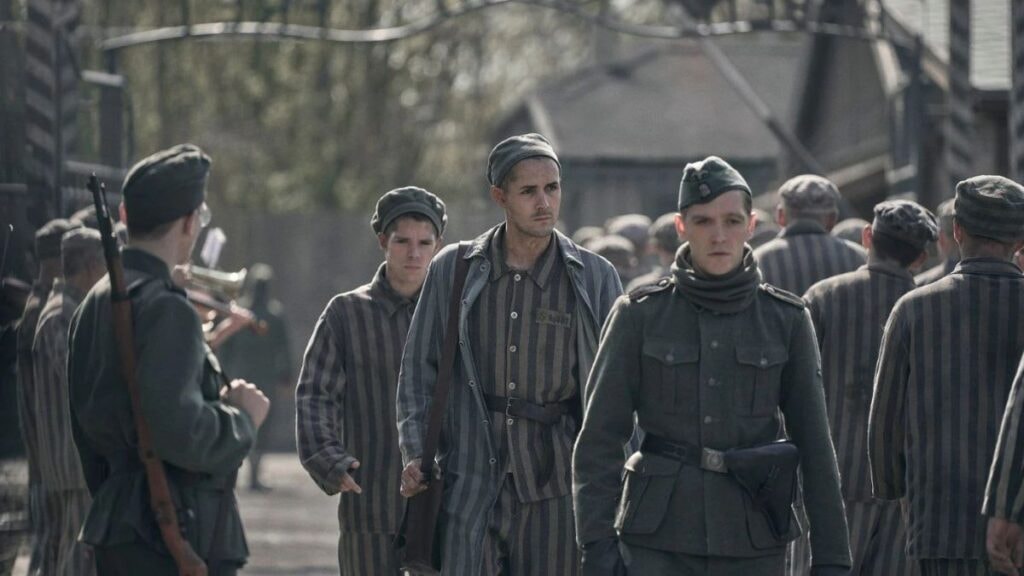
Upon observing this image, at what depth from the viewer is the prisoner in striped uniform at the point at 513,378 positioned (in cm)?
722

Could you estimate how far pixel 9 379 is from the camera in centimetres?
855

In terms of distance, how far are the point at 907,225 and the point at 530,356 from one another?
2128mm

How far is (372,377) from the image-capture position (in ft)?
27.1

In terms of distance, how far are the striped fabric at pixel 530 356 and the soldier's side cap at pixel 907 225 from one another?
73.9 inches

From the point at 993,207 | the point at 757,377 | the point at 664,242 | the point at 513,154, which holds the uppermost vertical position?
the point at 513,154

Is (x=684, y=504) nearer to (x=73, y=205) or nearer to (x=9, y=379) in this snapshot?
(x=9, y=379)

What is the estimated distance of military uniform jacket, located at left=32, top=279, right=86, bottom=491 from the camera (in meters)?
8.80

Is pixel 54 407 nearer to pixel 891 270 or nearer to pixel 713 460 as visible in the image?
pixel 891 270

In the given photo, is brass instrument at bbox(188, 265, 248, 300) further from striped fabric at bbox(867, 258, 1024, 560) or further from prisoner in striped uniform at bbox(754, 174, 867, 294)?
striped fabric at bbox(867, 258, 1024, 560)

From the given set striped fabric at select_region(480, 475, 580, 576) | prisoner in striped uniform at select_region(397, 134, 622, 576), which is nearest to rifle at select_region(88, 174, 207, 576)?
prisoner in striped uniform at select_region(397, 134, 622, 576)

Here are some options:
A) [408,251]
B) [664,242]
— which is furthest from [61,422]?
[664,242]

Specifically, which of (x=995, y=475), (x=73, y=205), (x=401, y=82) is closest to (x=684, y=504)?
(x=995, y=475)

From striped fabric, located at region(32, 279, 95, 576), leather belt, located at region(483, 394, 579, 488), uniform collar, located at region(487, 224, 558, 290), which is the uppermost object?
uniform collar, located at region(487, 224, 558, 290)

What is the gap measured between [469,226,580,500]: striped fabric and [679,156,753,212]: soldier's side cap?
115 centimetres
